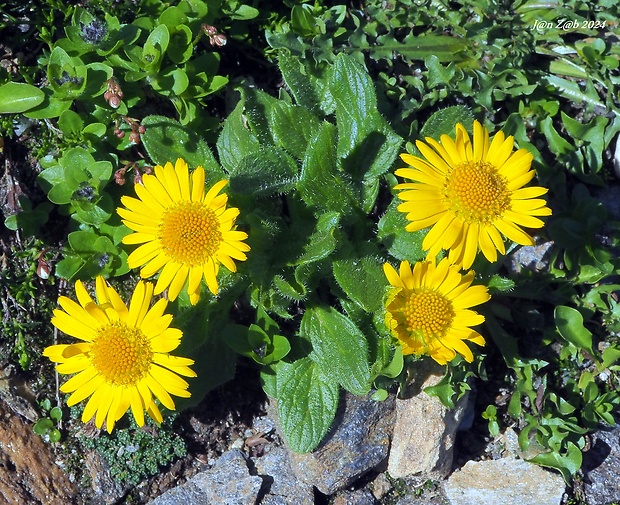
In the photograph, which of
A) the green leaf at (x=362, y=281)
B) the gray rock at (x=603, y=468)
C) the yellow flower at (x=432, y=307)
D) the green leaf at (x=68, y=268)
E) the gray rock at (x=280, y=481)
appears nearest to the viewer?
the yellow flower at (x=432, y=307)

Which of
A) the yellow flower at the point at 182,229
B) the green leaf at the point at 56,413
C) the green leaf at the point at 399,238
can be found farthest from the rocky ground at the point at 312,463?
the yellow flower at the point at 182,229

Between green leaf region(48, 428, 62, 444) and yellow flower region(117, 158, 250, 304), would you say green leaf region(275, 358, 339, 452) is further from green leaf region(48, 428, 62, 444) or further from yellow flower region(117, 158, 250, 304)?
green leaf region(48, 428, 62, 444)

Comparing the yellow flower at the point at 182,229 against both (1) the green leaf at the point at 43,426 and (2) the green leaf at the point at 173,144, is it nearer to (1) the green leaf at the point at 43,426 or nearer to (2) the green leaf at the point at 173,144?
(2) the green leaf at the point at 173,144

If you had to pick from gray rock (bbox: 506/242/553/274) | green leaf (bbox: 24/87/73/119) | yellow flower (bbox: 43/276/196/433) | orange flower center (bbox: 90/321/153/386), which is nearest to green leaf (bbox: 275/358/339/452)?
yellow flower (bbox: 43/276/196/433)

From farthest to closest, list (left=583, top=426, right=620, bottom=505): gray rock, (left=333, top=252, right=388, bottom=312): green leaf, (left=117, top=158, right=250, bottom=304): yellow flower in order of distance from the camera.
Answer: (left=583, top=426, right=620, bottom=505): gray rock < (left=333, top=252, right=388, bottom=312): green leaf < (left=117, top=158, right=250, bottom=304): yellow flower

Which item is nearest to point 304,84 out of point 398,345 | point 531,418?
point 398,345
